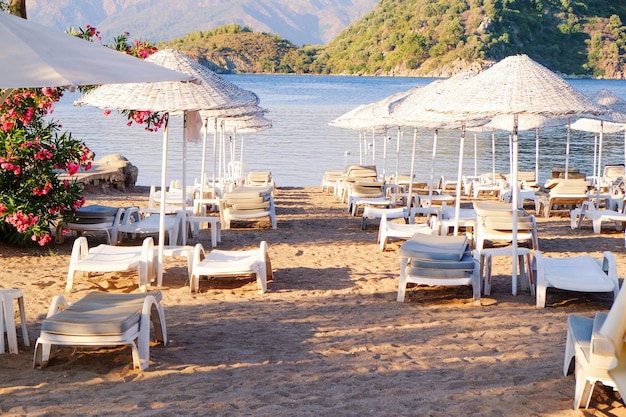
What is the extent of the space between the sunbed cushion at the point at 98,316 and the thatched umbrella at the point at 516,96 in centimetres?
352

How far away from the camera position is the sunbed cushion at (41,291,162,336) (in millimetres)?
5043

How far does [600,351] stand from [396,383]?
1300 mm

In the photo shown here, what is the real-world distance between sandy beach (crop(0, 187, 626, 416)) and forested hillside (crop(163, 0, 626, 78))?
7976cm

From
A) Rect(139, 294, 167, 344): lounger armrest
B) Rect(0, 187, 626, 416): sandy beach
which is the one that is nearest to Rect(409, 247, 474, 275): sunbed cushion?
Rect(0, 187, 626, 416): sandy beach

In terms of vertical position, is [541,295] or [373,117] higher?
[373,117]

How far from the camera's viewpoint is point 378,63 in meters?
107

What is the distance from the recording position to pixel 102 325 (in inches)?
199

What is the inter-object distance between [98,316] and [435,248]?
134 inches

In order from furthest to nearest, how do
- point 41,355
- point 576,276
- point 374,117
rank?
point 374,117 → point 576,276 → point 41,355

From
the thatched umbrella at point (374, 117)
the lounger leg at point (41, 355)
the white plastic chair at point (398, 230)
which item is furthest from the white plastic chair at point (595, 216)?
the lounger leg at point (41, 355)

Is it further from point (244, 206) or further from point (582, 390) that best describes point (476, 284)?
point (244, 206)

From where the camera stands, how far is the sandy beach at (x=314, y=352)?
183 inches

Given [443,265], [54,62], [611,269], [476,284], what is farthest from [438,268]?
[54,62]

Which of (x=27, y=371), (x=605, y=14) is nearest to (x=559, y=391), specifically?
(x=27, y=371)
